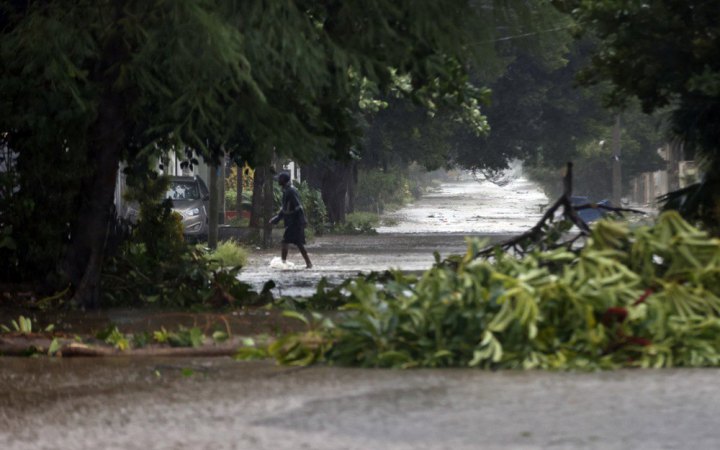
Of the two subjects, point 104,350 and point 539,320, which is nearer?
point 539,320

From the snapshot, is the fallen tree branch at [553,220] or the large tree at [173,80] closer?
the fallen tree branch at [553,220]

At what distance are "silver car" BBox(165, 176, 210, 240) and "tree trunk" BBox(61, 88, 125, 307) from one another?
18699 millimetres

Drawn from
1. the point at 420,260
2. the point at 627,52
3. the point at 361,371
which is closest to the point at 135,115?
the point at 627,52

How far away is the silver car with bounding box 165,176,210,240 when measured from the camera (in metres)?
36.7

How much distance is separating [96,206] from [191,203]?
2070cm

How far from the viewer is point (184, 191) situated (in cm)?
3853

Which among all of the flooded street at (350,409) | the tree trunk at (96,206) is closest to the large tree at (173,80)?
the tree trunk at (96,206)

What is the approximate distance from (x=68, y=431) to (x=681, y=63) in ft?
30.7

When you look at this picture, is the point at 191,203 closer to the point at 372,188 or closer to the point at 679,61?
the point at 679,61

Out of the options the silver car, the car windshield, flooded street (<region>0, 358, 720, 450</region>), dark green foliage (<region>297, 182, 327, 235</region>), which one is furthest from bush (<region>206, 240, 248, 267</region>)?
dark green foliage (<region>297, 182, 327, 235</region>)

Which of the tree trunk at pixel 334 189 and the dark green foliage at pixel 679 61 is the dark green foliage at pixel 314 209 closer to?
the tree trunk at pixel 334 189

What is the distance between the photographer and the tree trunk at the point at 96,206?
16453 millimetres

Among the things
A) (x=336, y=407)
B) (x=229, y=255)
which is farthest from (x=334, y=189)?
(x=336, y=407)

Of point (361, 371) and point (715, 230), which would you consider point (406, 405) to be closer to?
point (361, 371)
